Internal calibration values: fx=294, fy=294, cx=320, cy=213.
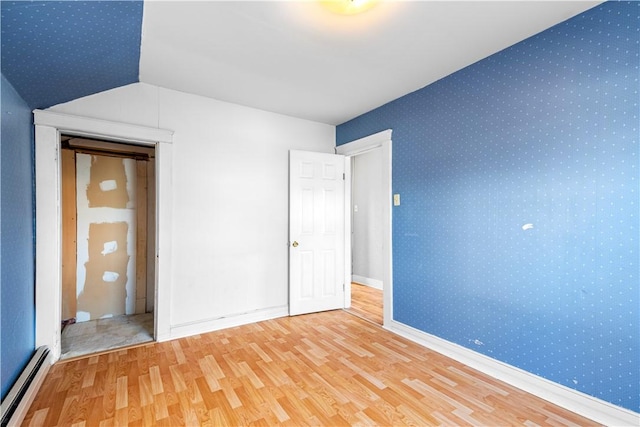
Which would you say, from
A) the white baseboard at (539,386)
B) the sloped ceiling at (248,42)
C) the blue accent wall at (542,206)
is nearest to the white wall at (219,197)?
the sloped ceiling at (248,42)

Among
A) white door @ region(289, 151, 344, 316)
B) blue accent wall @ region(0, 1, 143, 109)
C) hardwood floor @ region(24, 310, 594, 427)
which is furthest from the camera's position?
white door @ region(289, 151, 344, 316)

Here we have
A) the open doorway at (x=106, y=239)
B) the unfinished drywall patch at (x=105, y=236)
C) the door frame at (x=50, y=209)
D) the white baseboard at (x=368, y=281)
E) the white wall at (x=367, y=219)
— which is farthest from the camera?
the white wall at (x=367, y=219)

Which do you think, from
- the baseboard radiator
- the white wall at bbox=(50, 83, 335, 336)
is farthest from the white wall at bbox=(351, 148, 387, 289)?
the baseboard radiator

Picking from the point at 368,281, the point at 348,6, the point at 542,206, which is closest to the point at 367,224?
the point at 368,281

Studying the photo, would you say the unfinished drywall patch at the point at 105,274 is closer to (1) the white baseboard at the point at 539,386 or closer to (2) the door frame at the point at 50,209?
(2) the door frame at the point at 50,209

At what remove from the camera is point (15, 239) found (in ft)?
6.81

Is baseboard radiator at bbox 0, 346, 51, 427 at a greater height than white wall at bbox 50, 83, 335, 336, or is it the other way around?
white wall at bbox 50, 83, 335, 336

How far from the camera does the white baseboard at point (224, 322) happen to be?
3131 mm

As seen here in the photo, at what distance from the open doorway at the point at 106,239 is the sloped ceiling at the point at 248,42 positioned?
50.8 inches

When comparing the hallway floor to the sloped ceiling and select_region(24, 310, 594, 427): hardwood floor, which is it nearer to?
select_region(24, 310, 594, 427): hardwood floor

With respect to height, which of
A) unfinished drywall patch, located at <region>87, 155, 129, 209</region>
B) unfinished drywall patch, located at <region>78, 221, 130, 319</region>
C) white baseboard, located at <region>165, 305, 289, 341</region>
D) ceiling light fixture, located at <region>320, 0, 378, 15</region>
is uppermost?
ceiling light fixture, located at <region>320, 0, 378, 15</region>

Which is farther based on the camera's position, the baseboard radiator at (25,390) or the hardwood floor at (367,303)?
the hardwood floor at (367,303)

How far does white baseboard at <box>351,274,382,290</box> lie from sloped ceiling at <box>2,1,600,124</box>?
3.59 metres

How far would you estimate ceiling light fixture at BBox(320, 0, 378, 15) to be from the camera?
1.80m
